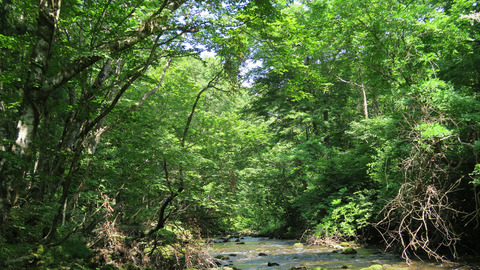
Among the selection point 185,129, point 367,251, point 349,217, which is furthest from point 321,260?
point 185,129

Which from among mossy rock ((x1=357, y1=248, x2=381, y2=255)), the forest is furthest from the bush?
mossy rock ((x1=357, y1=248, x2=381, y2=255))

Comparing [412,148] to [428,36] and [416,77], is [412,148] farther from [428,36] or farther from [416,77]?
[428,36]

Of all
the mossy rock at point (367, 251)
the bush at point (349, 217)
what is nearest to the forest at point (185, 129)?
the bush at point (349, 217)

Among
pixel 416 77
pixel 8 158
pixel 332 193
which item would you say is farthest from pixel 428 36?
pixel 8 158

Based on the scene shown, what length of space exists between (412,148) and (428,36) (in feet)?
13.1

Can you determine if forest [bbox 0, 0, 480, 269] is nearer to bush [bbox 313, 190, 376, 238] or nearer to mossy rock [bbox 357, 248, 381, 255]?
bush [bbox 313, 190, 376, 238]

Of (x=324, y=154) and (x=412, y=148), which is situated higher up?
(x=324, y=154)

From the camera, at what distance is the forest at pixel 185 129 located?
493 cm

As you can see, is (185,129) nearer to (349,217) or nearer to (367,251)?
(367,251)

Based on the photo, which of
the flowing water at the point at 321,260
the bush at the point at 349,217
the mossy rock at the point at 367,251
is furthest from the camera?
the bush at the point at 349,217

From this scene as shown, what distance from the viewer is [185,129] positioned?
363 inches

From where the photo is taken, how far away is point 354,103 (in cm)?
2223

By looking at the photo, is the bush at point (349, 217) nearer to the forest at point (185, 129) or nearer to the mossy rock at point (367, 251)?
the forest at point (185, 129)

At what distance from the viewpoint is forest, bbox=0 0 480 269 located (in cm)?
493
